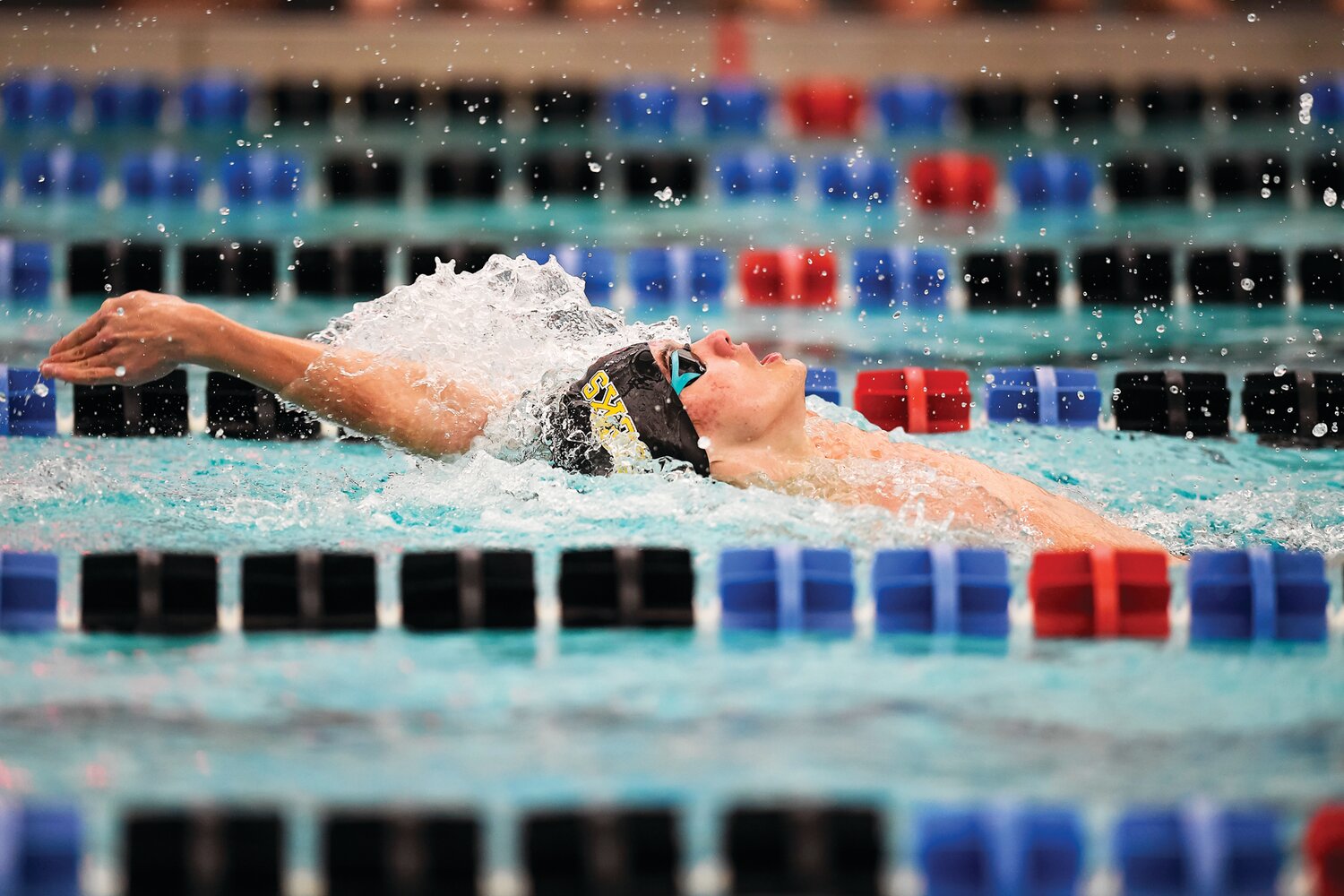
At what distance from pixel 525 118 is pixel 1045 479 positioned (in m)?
3.87

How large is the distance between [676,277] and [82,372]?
285 cm

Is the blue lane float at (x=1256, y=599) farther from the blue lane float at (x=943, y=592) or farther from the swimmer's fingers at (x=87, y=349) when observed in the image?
the swimmer's fingers at (x=87, y=349)

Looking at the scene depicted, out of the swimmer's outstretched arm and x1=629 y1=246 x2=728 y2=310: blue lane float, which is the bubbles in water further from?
x1=629 y1=246 x2=728 y2=310: blue lane float

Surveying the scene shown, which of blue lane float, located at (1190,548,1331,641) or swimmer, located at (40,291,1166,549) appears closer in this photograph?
blue lane float, located at (1190,548,1331,641)

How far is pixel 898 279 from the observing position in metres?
5.30

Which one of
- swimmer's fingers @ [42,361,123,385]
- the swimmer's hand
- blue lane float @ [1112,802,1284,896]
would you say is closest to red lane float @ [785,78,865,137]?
the swimmer's hand

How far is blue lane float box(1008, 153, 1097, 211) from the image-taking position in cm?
604

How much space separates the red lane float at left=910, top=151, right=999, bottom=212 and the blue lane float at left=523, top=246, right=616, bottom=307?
1.45 metres

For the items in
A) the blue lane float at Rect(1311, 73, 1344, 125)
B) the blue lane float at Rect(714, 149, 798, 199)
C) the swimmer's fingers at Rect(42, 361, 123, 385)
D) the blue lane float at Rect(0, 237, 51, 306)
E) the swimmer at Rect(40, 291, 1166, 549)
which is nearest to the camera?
the swimmer's fingers at Rect(42, 361, 123, 385)

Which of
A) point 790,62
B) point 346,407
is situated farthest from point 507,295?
point 790,62

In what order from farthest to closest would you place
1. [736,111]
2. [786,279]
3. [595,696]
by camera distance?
[736,111] → [786,279] → [595,696]

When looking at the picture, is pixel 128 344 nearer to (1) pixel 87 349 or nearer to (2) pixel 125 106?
(1) pixel 87 349

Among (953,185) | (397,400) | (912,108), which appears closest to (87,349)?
(397,400)

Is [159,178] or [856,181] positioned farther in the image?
[856,181]
